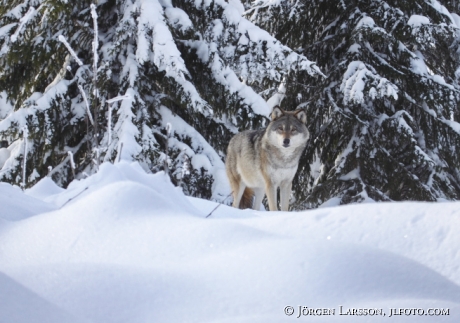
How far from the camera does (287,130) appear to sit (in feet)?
23.8

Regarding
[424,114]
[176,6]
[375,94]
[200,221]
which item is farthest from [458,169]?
[200,221]

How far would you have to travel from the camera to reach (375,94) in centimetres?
963

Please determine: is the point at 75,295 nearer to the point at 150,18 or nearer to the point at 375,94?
the point at 150,18

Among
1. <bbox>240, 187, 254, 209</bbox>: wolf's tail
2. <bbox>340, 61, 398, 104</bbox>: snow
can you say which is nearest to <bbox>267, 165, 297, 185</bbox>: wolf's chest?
<bbox>240, 187, 254, 209</bbox>: wolf's tail

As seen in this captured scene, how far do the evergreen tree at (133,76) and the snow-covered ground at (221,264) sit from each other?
6.11 m

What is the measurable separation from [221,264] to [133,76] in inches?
280

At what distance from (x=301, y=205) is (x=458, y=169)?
3.44 metres

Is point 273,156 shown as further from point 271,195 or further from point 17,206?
point 17,206

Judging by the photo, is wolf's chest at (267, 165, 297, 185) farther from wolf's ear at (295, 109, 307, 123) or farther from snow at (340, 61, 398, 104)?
snow at (340, 61, 398, 104)

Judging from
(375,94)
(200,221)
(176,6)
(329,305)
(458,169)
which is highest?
(329,305)

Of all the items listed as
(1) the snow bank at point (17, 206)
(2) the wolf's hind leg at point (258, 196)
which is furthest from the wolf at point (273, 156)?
(1) the snow bank at point (17, 206)

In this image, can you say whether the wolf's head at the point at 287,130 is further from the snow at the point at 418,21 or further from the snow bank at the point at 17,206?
the snow bank at the point at 17,206

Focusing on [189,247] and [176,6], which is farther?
A: [176,6]

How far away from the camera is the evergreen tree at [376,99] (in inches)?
406
